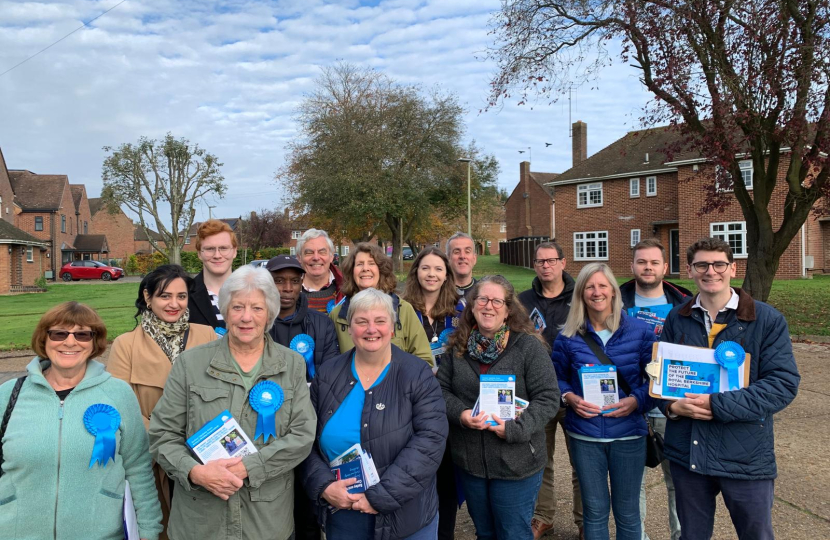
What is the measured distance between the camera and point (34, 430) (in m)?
2.57

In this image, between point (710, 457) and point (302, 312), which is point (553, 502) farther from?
point (302, 312)

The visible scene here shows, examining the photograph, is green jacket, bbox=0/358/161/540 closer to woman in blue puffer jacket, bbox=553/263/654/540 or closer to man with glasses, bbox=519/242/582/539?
woman in blue puffer jacket, bbox=553/263/654/540

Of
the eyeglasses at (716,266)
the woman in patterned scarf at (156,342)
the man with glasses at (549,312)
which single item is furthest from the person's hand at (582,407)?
the woman in patterned scarf at (156,342)

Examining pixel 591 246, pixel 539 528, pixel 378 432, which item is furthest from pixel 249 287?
pixel 591 246

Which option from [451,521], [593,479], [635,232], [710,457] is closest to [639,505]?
[593,479]

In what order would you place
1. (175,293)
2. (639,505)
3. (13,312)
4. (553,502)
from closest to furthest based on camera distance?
(175,293) < (639,505) < (553,502) < (13,312)

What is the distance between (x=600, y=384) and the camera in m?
3.55

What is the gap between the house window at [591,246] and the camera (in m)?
33.1

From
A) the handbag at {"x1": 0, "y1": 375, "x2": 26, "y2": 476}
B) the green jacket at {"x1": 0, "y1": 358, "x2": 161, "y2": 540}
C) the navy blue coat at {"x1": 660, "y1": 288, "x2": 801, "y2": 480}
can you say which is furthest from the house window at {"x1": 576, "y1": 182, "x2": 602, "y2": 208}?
the handbag at {"x1": 0, "y1": 375, "x2": 26, "y2": 476}

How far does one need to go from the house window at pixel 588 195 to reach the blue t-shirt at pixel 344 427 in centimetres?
3277

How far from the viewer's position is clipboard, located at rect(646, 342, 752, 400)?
3.06m

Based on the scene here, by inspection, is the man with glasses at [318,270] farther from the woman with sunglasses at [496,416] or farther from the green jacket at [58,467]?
the green jacket at [58,467]

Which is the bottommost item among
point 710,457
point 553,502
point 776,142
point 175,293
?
point 553,502

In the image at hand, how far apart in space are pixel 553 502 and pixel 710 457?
159 cm
